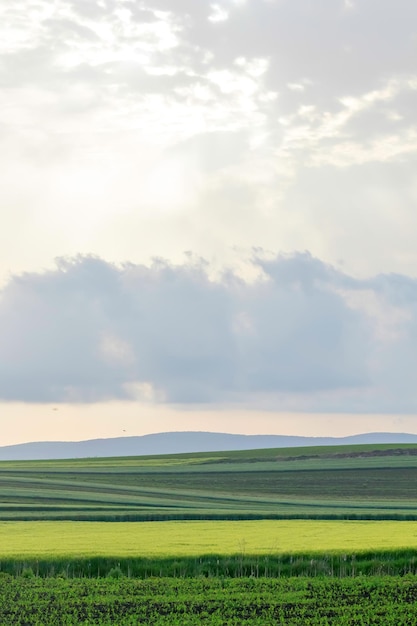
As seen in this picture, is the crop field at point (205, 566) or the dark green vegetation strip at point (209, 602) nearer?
the dark green vegetation strip at point (209, 602)

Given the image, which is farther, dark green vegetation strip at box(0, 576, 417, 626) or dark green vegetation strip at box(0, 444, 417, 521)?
dark green vegetation strip at box(0, 444, 417, 521)

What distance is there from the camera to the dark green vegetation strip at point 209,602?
24.1 meters

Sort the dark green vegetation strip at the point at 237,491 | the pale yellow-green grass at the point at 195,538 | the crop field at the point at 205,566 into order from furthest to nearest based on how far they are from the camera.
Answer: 1. the dark green vegetation strip at the point at 237,491
2. the pale yellow-green grass at the point at 195,538
3. the crop field at the point at 205,566

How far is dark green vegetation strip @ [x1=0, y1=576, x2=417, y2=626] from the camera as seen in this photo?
79.0 feet

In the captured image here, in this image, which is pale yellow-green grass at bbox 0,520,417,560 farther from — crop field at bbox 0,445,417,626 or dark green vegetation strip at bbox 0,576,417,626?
dark green vegetation strip at bbox 0,576,417,626

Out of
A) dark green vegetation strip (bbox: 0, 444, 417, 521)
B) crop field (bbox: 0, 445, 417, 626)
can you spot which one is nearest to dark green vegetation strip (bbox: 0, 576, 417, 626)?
crop field (bbox: 0, 445, 417, 626)

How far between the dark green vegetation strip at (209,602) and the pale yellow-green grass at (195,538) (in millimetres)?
3459

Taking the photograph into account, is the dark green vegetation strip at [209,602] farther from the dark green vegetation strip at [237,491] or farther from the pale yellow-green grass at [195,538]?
the dark green vegetation strip at [237,491]

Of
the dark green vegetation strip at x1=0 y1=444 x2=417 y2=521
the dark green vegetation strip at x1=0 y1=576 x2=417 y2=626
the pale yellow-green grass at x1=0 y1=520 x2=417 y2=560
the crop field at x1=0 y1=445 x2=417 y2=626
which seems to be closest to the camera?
the dark green vegetation strip at x1=0 y1=576 x2=417 y2=626

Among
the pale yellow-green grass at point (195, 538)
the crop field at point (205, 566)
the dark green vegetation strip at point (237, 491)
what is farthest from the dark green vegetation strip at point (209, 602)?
the dark green vegetation strip at point (237, 491)

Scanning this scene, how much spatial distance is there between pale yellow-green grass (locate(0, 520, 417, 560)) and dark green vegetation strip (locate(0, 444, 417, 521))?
8.17 metres

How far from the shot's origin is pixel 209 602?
88.0 ft

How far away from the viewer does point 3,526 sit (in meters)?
45.6

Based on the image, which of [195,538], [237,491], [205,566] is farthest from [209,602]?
[237,491]
